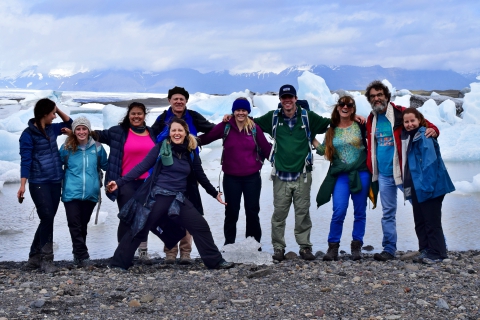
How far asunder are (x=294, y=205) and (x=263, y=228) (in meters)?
3.50

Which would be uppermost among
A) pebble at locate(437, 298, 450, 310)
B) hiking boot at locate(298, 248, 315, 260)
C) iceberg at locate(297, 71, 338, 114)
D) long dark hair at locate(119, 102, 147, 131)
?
iceberg at locate(297, 71, 338, 114)

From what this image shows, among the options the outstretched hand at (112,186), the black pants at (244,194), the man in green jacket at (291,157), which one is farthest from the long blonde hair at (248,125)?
the outstretched hand at (112,186)

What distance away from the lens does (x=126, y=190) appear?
5.75 m

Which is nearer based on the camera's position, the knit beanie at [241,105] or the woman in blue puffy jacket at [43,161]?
the woman in blue puffy jacket at [43,161]

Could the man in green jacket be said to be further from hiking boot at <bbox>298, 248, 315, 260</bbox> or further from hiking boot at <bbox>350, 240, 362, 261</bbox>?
hiking boot at <bbox>350, 240, 362, 261</bbox>

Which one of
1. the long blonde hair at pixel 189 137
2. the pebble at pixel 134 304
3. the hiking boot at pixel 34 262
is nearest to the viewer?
the pebble at pixel 134 304

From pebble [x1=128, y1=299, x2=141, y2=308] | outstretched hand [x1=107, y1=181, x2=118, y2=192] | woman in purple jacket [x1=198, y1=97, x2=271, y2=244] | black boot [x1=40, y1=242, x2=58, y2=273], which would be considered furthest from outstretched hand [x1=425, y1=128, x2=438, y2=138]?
black boot [x1=40, y1=242, x2=58, y2=273]

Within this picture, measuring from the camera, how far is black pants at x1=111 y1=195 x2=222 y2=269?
18.0ft

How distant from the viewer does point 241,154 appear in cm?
586

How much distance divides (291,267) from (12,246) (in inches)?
174

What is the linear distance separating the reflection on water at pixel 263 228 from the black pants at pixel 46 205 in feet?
5.42

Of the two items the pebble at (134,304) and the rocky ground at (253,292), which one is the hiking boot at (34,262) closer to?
the rocky ground at (253,292)

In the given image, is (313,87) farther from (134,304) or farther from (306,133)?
(134,304)

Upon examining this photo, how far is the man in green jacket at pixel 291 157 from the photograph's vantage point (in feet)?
19.1
